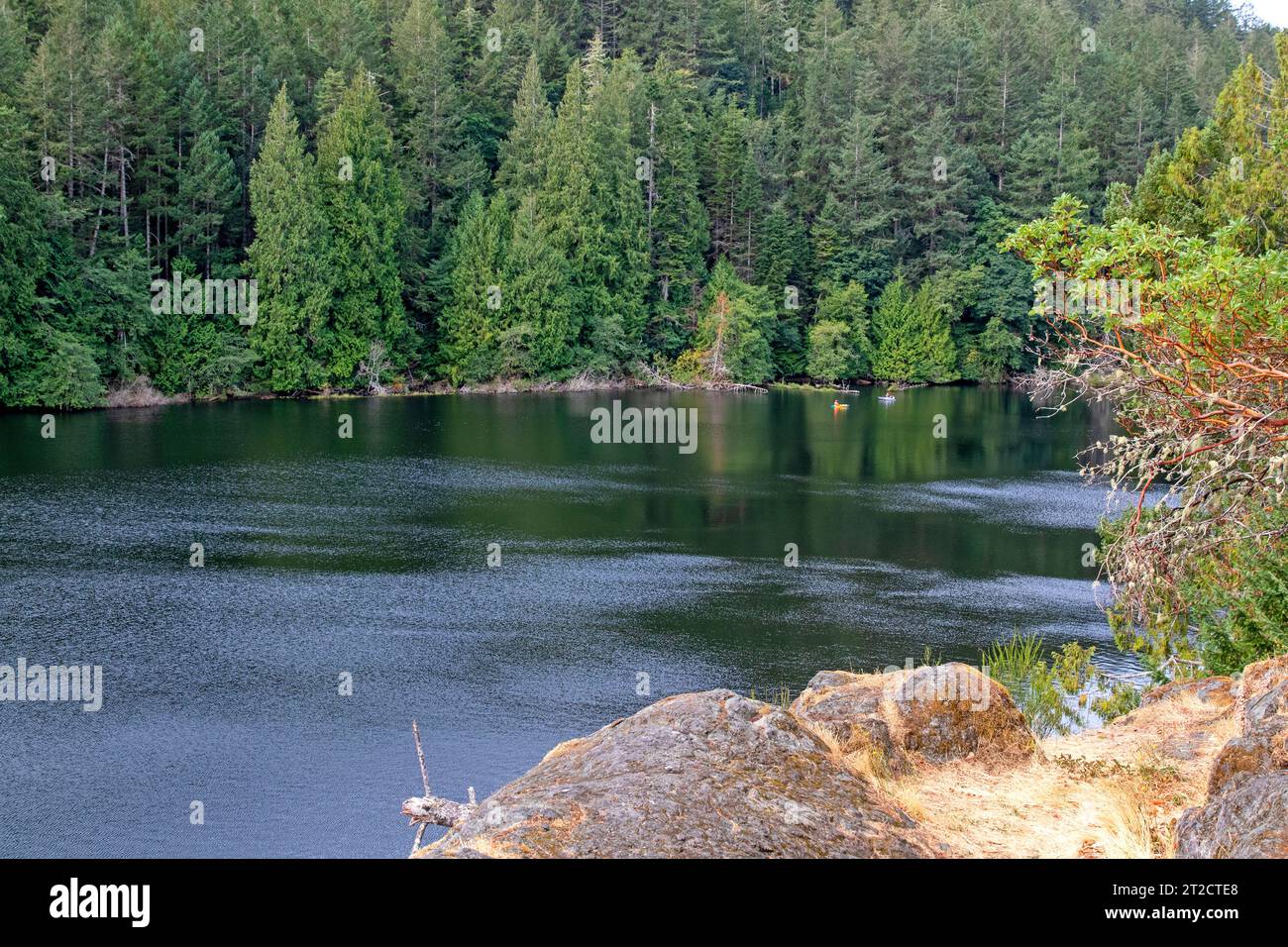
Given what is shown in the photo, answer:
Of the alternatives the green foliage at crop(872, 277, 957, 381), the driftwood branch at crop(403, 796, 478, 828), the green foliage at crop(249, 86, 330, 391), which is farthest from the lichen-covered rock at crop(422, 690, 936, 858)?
the green foliage at crop(872, 277, 957, 381)

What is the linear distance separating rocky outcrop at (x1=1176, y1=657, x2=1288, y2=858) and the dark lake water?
342 inches

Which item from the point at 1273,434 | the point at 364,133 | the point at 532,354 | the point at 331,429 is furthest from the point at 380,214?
the point at 1273,434

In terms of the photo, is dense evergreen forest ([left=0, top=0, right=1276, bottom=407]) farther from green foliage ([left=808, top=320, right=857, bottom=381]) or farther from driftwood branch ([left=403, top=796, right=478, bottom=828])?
driftwood branch ([left=403, top=796, right=478, bottom=828])

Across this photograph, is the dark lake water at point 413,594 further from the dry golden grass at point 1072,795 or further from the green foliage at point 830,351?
the green foliage at point 830,351

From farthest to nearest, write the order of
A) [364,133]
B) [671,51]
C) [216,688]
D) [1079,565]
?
[671,51], [364,133], [1079,565], [216,688]

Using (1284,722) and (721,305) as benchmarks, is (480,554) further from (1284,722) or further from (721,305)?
(721,305)

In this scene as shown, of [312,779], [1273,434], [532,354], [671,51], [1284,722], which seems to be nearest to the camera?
[1284,722]

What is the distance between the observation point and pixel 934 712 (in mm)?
9078

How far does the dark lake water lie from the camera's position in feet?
50.0

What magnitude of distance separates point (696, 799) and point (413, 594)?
18421 mm

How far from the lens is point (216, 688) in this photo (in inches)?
718

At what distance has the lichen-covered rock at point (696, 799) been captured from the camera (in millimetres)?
5898

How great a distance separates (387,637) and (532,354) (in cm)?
4572

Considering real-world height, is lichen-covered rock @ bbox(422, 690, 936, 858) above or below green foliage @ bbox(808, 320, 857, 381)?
below
